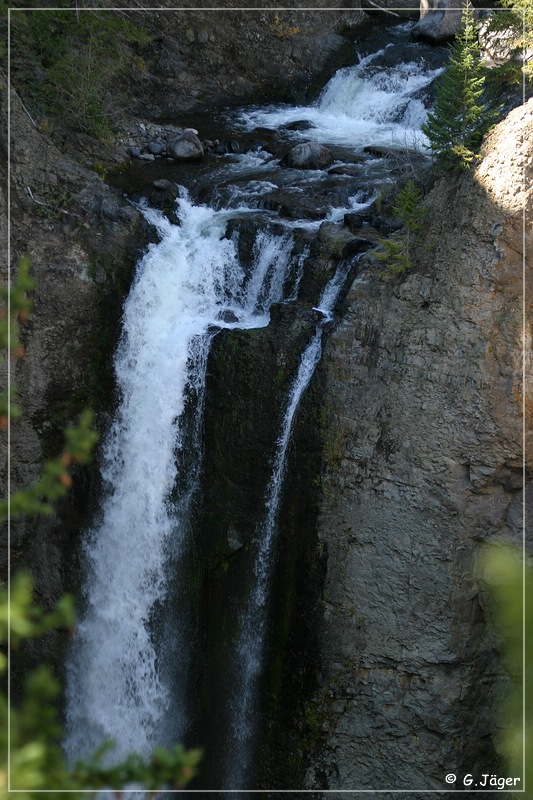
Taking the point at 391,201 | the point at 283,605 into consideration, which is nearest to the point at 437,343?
the point at 391,201

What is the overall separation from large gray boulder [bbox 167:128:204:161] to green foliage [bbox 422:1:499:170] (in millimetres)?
7037

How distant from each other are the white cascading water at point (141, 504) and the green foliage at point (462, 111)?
288 cm

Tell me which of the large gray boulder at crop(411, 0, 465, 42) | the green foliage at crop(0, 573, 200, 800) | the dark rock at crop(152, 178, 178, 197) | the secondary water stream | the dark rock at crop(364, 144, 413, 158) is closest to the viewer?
the green foliage at crop(0, 573, 200, 800)

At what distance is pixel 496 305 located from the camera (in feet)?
34.4

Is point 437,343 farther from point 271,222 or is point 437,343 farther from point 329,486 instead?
point 271,222

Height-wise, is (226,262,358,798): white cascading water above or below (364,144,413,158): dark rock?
below

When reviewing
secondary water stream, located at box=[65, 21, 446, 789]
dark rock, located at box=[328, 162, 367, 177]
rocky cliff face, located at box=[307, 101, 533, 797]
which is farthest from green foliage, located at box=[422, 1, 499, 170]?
dark rock, located at box=[328, 162, 367, 177]

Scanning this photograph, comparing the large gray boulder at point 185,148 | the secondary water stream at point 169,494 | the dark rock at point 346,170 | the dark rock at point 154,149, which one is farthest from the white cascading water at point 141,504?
the dark rock at point 154,149

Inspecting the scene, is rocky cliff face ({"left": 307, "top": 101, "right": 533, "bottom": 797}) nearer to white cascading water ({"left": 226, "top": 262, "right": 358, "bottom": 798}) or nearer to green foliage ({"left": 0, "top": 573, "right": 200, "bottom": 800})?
white cascading water ({"left": 226, "top": 262, "right": 358, "bottom": 798})

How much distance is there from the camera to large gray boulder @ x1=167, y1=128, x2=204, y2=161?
17.2 meters

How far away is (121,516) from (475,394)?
550 centimetres

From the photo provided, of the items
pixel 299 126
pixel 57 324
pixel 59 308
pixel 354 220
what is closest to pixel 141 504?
pixel 57 324

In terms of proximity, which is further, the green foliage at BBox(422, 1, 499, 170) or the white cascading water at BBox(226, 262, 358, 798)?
the white cascading water at BBox(226, 262, 358, 798)

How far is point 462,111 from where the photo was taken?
11117 mm
